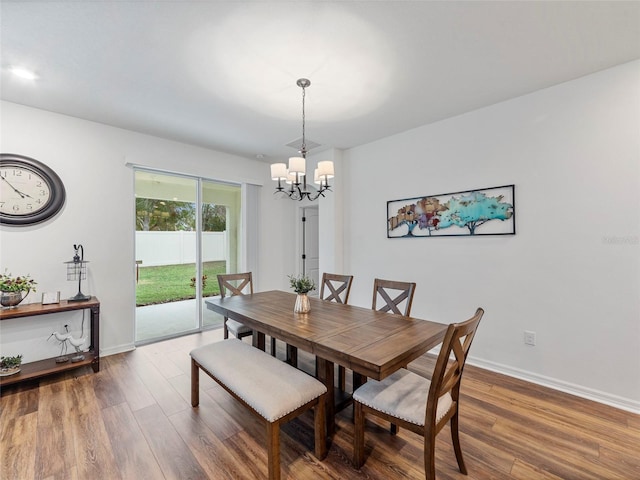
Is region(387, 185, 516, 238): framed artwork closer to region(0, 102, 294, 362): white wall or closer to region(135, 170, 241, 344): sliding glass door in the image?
region(135, 170, 241, 344): sliding glass door

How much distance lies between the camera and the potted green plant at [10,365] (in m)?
2.54

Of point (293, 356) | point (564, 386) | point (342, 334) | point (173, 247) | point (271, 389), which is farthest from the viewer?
point (173, 247)

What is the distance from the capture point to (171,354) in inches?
132

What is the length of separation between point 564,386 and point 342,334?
7.45 feet

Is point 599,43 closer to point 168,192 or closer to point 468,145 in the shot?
point 468,145

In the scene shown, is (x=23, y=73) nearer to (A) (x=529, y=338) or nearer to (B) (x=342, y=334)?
(B) (x=342, y=334)

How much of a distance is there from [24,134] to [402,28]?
3.73 m

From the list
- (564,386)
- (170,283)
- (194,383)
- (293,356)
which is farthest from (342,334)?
(170,283)

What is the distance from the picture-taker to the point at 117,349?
340 cm

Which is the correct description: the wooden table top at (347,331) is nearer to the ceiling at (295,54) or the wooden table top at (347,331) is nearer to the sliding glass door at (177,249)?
the sliding glass door at (177,249)

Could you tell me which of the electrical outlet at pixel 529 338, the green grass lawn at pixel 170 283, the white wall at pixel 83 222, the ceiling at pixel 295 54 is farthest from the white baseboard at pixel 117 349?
the electrical outlet at pixel 529 338

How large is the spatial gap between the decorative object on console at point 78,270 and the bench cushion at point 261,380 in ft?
5.88

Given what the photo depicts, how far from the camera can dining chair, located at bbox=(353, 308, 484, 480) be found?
4.49 feet

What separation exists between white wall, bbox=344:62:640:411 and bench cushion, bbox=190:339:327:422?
2189 mm
